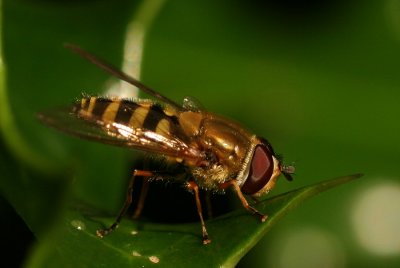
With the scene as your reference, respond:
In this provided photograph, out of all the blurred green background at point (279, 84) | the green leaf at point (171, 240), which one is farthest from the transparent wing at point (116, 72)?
the green leaf at point (171, 240)

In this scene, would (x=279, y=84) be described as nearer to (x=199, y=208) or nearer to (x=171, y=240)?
(x=199, y=208)

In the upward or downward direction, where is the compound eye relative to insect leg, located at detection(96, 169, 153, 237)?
upward

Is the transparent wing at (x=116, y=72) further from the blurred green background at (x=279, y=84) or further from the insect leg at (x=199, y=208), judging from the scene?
the insect leg at (x=199, y=208)

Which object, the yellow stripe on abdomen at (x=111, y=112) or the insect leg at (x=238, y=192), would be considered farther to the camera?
the yellow stripe on abdomen at (x=111, y=112)

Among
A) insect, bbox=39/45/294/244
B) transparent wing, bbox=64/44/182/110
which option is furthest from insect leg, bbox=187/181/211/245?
transparent wing, bbox=64/44/182/110

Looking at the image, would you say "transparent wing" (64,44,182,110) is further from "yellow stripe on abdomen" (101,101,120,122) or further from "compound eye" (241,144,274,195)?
"compound eye" (241,144,274,195)

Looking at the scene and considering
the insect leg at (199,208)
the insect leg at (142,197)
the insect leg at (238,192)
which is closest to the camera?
the insect leg at (199,208)

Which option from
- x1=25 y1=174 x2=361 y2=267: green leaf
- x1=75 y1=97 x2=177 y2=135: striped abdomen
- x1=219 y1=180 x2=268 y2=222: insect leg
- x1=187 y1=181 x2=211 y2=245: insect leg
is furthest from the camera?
x1=75 y1=97 x2=177 y2=135: striped abdomen
